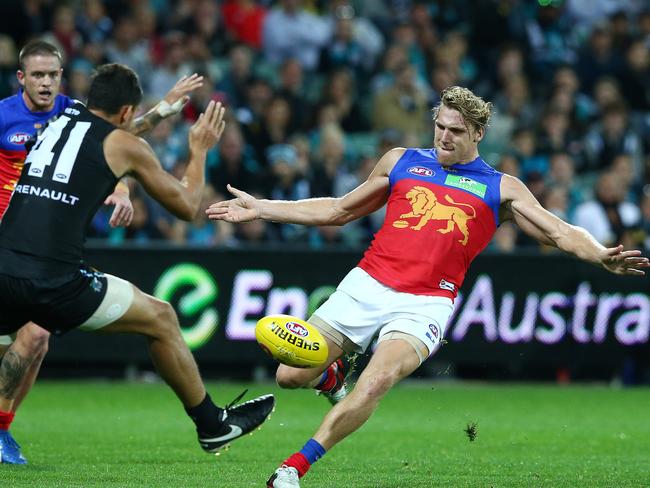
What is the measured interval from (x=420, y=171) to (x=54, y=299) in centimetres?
251

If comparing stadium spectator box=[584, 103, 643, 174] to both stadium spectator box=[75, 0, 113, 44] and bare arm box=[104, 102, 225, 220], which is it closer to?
stadium spectator box=[75, 0, 113, 44]

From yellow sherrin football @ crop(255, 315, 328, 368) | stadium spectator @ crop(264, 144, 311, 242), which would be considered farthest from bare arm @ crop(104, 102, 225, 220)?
stadium spectator @ crop(264, 144, 311, 242)

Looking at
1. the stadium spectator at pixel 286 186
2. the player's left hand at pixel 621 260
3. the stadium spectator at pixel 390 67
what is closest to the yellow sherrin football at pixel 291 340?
the player's left hand at pixel 621 260

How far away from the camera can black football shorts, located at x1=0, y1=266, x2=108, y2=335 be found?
7102 mm

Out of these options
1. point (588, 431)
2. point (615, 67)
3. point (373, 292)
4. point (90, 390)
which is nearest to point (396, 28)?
point (615, 67)

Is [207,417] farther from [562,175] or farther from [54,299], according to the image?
[562,175]

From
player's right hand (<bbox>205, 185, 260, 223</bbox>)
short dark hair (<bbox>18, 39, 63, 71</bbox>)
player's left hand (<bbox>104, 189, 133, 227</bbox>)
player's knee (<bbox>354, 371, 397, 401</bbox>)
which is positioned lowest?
player's knee (<bbox>354, 371, 397, 401</bbox>)

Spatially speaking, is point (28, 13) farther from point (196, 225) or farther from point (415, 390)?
point (415, 390)

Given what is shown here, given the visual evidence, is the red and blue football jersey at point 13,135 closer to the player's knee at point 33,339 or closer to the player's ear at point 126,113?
the player's knee at point 33,339

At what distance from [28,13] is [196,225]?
4012 mm

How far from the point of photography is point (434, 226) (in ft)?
26.2

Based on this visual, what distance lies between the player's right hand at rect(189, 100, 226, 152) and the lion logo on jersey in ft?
4.32

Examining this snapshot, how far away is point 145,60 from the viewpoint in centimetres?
1717

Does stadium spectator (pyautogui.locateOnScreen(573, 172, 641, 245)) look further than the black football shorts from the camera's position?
Yes
